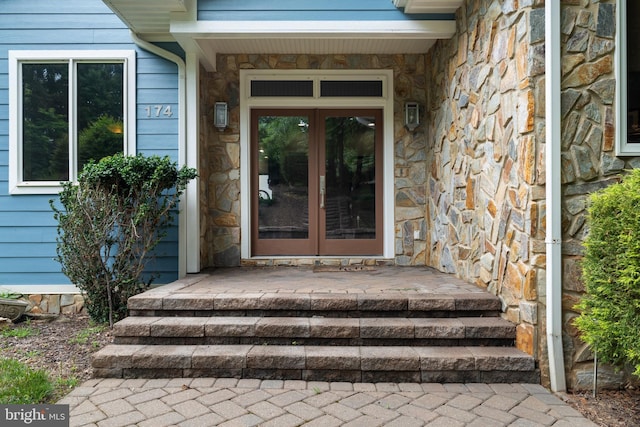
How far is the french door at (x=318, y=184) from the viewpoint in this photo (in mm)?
4723

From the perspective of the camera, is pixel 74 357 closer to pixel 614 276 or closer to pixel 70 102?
pixel 70 102

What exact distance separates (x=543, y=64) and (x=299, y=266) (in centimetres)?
311

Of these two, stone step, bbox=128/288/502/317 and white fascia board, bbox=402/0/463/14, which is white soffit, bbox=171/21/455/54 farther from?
stone step, bbox=128/288/502/317

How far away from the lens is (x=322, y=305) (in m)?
2.94

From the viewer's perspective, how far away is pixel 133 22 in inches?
154

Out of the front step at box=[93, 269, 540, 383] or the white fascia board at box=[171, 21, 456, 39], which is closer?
the front step at box=[93, 269, 540, 383]

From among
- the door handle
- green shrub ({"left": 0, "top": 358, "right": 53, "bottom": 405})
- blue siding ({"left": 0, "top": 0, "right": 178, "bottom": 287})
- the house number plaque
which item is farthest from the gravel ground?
the door handle

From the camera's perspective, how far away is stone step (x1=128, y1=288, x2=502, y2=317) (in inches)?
115

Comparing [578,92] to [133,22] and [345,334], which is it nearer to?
[345,334]

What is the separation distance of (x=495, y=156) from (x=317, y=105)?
2.30m

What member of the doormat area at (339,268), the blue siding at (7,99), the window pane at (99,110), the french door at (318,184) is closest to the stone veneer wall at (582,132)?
the doormat area at (339,268)

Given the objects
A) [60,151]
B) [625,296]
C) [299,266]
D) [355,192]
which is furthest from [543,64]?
[60,151]

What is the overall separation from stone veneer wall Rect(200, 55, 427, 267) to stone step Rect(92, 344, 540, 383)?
2.05 meters

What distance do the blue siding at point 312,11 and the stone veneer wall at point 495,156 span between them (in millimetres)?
678
